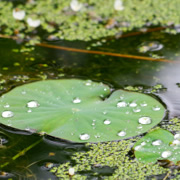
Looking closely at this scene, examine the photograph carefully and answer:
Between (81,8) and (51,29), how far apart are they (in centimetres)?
43

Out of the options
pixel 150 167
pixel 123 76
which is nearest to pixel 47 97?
pixel 123 76

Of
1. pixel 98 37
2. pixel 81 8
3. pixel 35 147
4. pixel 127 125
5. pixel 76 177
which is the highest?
pixel 81 8

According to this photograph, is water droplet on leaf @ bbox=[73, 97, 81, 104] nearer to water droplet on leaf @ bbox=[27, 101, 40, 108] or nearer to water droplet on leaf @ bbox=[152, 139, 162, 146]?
water droplet on leaf @ bbox=[27, 101, 40, 108]

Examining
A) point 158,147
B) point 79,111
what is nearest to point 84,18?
point 79,111

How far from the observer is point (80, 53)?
2.44 m

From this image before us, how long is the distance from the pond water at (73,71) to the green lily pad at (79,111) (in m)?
0.05

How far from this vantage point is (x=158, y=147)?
1554 mm

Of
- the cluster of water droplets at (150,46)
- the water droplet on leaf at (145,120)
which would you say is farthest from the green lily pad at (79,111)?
the cluster of water droplets at (150,46)

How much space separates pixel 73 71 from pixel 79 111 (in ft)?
1.72

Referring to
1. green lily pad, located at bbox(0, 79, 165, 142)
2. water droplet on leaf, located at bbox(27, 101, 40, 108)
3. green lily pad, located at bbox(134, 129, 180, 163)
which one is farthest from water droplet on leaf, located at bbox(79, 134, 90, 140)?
water droplet on leaf, located at bbox(27, 101, 40, 108)

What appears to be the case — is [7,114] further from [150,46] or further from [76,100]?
[150,46]

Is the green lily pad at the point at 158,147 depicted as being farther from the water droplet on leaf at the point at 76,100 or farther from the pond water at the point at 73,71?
the water droplet on leaf at the point at 76,100

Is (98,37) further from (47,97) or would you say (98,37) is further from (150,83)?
(47,97)

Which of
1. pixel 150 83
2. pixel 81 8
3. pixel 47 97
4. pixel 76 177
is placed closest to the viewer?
pixel 76 177
